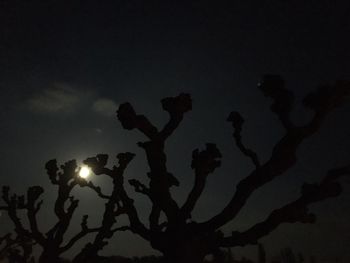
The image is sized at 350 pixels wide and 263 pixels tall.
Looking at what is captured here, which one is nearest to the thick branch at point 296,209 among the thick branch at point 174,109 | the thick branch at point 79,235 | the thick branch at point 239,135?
the thick branch at point 239,135

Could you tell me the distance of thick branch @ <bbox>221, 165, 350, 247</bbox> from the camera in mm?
7820

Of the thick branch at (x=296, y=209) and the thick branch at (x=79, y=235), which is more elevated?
the thick branch at (x=79, y=235)

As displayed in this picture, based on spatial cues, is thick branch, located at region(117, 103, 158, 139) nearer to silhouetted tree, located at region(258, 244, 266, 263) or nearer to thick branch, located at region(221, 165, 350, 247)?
thick branch, located at region(221, 165, 350, 247)

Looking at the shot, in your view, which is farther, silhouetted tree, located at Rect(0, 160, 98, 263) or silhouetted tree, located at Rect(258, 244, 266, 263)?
silhouetted tree, located at Rect(258, 244, 266, 263)

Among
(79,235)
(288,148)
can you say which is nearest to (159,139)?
(288,148)

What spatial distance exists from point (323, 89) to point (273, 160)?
5.89ft

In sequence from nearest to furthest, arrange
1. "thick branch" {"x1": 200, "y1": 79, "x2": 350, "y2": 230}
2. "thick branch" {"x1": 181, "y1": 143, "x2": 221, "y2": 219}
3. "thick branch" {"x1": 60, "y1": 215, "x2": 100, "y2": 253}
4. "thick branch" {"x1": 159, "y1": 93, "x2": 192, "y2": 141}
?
"thick branch" {"x1": 200, "y1": 79, "x2": 350, "y2": 230}
"thick branch" {"x1": 181, "y1": 143, "x2": 221, "y2": 219}
"thick branch" {"x1": 159, "y1": 93, "x2": 192, "y2": 141}
"thick branch" {"x1": 60, "y1": 215, "x2": 100, "y2": 253}

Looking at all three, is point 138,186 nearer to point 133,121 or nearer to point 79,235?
point 133,121

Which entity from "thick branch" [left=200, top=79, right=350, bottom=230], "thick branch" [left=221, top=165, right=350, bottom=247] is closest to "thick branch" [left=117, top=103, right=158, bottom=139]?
"thick branch" [left=200, top=79, right=350, bottom=230]

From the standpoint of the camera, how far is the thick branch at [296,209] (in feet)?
A: 25.7

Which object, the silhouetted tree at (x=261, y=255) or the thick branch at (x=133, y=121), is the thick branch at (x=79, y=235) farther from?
the silhouetted tree at (x=261, y=255)

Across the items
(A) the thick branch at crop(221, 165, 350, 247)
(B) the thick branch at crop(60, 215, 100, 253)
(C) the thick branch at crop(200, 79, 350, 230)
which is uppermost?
(B) the thick branch at crop(60, 215, 100, 253)

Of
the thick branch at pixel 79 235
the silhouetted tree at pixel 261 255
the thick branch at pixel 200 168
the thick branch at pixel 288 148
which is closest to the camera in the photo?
the thick branch at pixel 288 148

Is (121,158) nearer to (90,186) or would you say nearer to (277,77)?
(90,186)
